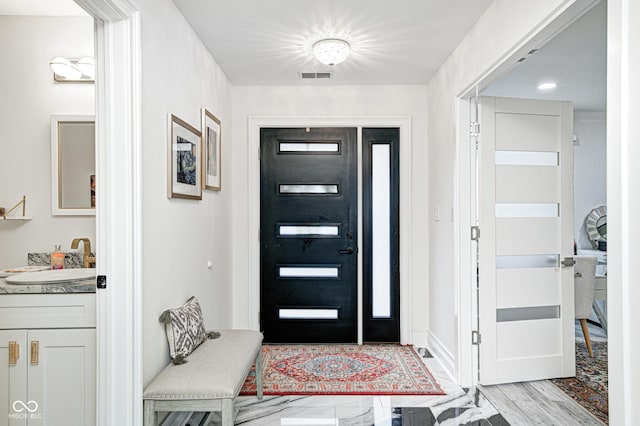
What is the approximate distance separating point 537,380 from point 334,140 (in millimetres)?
2589

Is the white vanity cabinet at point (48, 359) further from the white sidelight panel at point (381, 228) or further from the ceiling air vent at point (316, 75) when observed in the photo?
the white sidelight panel at point (381, 228)

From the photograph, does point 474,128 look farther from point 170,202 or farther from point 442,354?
point 170,202

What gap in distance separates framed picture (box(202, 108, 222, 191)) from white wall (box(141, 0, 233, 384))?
0.27ft

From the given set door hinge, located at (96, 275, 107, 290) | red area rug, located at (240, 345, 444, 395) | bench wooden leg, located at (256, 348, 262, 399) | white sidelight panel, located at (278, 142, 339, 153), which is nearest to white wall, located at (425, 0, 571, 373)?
red area rug, located at (240, 345, 444, 395)

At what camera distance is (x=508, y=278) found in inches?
124

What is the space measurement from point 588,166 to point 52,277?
5.50 m

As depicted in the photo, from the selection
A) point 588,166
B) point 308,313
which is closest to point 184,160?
point 308,313

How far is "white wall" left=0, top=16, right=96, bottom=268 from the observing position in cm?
275

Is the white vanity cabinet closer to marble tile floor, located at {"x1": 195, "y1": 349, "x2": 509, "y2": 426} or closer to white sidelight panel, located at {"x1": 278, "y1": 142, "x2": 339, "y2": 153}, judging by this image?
marble tile floor, located at {"x1": 195, "y1": 349, "x2": 509, "y2": 426}

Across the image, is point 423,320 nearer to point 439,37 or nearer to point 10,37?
point 439,37

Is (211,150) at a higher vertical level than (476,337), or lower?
higher

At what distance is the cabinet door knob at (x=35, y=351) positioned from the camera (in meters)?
1.94

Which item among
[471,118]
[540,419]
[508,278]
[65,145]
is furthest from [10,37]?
[540,419]

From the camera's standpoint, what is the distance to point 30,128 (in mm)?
2768
